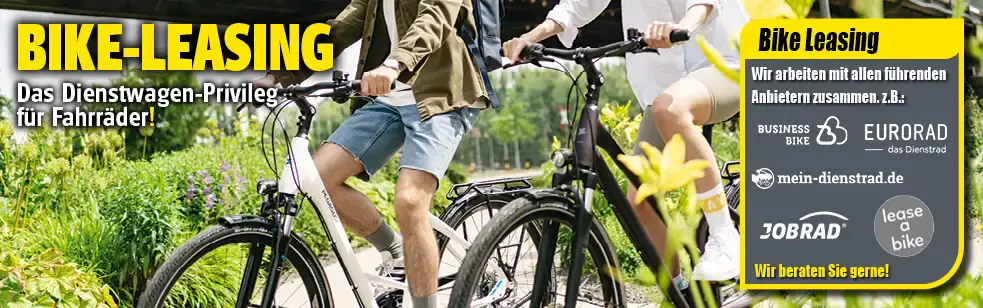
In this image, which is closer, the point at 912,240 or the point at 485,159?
the point at 912,240

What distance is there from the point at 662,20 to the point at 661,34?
17.0 inches

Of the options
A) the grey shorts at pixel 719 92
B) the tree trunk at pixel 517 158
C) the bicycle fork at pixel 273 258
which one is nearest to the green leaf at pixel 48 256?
the bicycle fork at pixel 273 258

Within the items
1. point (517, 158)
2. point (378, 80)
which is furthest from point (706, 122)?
point (517, 158)

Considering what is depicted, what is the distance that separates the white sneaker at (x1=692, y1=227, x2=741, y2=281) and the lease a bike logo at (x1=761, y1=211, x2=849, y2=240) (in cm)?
78

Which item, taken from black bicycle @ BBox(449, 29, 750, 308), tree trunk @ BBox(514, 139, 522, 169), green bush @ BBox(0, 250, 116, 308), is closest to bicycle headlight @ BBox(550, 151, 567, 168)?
black bicycle @ BBox(449, 29, 750, 308)

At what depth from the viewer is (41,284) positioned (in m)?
2.70

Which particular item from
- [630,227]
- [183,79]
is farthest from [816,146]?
[183,79]

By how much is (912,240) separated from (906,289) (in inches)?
3.0

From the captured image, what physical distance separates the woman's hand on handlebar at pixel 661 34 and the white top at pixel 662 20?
0.75 feet

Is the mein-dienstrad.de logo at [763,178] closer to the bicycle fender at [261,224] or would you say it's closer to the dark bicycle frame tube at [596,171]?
the dark bicycle frame tube at [596,171]

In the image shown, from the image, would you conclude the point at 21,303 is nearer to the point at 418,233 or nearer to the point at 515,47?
the point at 418,233

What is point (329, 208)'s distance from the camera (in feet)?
8.19

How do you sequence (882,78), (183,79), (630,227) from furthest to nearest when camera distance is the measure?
(183,79) → (630,227) → (882,78)

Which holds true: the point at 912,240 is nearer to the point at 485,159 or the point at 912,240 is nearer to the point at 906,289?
the point at 906,289
